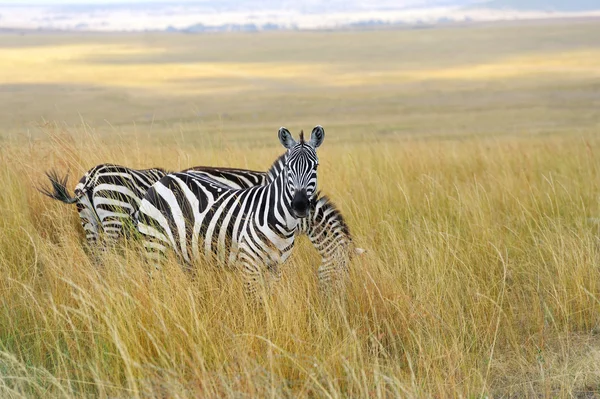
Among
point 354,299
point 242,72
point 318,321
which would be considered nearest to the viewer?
point 318,321

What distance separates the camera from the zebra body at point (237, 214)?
476cm

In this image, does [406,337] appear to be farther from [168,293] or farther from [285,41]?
[285,41]

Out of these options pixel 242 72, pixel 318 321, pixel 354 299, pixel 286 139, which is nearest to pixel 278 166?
pixel 286 139

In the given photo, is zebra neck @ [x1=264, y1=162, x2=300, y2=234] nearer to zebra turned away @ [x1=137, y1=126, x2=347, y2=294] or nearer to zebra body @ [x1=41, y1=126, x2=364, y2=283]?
zebra turned away @ [x1=137, y1=126, x2=347, y2=294]

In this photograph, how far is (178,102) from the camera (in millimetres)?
43094

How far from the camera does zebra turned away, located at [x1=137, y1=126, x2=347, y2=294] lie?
4758 millimetres

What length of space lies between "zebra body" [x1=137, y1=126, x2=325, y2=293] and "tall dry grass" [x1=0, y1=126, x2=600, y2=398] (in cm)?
16

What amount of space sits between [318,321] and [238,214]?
1017 millimetres

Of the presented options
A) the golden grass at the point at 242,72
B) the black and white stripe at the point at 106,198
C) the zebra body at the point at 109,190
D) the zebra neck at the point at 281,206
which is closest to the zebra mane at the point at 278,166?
the zebra neck at the point at 281,206

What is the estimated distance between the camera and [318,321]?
4.38 meters

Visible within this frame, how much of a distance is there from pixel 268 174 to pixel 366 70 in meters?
64.2

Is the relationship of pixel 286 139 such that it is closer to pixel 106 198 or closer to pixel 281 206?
pixel 281 206

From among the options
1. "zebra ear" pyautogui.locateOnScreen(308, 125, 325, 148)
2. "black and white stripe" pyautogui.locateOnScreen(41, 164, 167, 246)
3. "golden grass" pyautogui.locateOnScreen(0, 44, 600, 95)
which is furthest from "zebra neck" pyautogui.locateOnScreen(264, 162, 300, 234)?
"golden grass" pyautogui.locateOnScreen(0, 44, 600, 95)

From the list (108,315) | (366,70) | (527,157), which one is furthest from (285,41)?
(108,315)
